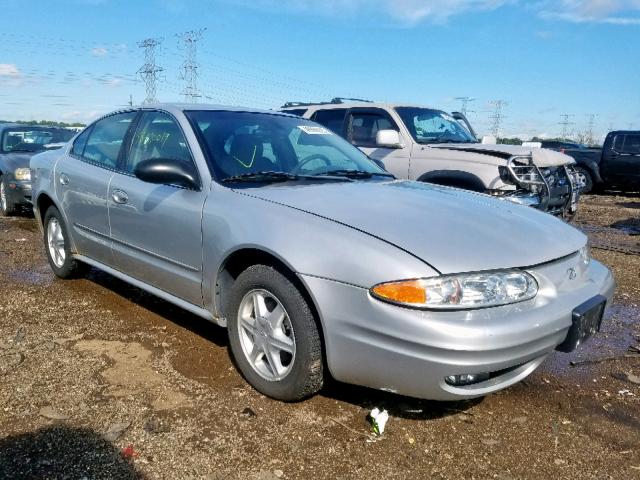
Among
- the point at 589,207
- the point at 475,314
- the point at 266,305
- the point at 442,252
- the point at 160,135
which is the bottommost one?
the point at 589,207

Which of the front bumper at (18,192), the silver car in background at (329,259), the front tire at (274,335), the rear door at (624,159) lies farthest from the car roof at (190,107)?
the rear door at (624,159)

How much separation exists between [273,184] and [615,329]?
2.83m

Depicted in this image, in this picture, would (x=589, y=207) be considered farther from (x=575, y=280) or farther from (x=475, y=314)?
(x=475, y=314)

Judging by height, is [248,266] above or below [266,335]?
above

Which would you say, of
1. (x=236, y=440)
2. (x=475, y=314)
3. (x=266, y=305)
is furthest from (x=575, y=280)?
(x=236, y=440)

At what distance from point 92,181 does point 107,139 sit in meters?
0.40

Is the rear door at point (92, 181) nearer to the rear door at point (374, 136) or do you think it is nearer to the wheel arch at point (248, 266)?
the wheel arch at point (248, 266)

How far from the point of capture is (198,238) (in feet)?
10.2

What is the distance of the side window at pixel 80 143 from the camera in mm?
4602

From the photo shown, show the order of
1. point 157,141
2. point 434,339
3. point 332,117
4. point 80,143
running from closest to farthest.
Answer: point 434,339
point 157,141
point 80,143
point 332,117

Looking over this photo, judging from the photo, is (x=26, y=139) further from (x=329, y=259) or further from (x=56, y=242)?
(x=329, y=259)

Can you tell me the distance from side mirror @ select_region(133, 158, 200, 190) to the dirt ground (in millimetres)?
1084

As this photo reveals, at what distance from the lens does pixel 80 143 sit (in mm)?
4676

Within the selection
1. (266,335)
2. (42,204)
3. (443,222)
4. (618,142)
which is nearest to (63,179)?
(42,204)
